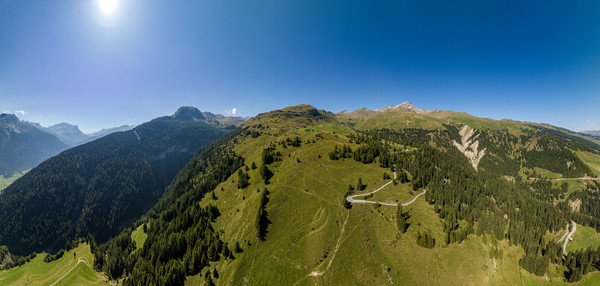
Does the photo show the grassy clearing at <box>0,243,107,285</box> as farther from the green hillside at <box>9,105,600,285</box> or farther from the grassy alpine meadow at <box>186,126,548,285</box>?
the grassy alpine meadow at <box>186,126,548,285</box>

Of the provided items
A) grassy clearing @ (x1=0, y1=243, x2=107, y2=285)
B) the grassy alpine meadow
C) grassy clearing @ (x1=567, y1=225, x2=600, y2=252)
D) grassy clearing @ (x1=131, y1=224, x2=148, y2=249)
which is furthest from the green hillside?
grassy clearing @ (x1=0, y1=243, x2=107, y2=285)

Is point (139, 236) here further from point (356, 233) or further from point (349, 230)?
point (356, 233)

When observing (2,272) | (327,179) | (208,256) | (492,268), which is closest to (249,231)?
(208,256)

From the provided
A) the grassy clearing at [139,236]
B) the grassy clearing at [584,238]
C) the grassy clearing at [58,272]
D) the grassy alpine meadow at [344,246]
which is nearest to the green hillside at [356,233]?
the grassy alpine meadow at [344,246]

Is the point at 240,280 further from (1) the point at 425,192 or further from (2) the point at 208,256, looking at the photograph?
(1) the point at 425,192

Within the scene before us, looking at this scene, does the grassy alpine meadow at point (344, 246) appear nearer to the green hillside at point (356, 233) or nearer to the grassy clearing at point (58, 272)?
the green hillside at point (356, 233)

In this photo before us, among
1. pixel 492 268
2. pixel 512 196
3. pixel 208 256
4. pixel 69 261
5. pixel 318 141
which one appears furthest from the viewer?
pixel 318 141
